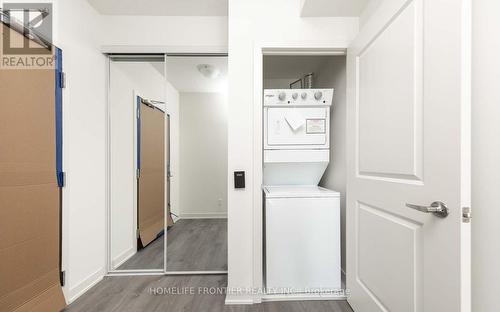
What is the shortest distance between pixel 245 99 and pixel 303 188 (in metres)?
0.99

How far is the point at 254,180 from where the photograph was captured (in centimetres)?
169

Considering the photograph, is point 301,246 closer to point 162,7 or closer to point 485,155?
point 485,155

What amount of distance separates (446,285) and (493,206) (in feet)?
1.13

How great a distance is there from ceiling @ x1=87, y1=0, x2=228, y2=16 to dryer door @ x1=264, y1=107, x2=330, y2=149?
1.12m

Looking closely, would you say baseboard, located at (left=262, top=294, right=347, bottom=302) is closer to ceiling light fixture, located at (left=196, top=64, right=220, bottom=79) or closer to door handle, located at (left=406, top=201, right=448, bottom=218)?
door handle, located at (left=406, top=201, right=448, bottom=218)

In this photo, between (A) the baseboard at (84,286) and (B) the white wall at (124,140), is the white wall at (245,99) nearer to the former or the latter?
(B) the white wall at (124,140)

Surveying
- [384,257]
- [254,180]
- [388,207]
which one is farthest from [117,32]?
[384,257]

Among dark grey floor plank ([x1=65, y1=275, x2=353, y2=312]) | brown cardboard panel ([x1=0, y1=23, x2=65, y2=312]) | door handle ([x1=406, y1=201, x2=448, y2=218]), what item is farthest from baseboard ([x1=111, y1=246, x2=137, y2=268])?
door handle ([x1=406, y1=201, x2=448, y2=218])

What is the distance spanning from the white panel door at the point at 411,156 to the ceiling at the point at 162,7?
53.4 inches

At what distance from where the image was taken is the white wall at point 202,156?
8.04 feet

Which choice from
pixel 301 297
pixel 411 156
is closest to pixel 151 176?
pixel 301 297

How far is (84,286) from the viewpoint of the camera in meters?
1.80

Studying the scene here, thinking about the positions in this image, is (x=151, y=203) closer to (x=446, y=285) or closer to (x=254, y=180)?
(x=254, y=180)

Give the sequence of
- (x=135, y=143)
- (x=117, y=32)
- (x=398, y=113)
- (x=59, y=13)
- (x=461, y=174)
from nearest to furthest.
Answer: (x=461, y=174) < (x=398, y=113) < (x=59, y=13) < (x=117, y=32) < (x=135, y=143)
